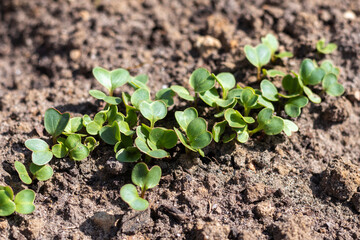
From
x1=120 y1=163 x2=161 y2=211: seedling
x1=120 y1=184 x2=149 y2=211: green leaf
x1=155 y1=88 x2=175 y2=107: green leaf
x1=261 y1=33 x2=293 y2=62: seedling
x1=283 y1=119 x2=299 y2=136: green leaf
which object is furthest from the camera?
x1=261 y1=33 x2=293 y2=62: seedling

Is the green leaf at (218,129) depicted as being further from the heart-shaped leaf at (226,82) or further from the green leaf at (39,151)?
the green leaf at (39,151)

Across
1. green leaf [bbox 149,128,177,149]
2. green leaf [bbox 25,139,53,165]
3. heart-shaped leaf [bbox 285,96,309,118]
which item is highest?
heart-shaped leaf [bbox 285,96,309,118]

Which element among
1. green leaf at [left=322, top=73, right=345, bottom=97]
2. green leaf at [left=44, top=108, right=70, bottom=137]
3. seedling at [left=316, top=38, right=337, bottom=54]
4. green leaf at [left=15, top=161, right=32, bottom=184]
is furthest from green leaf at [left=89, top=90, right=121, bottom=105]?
seedling at [left=316, top=38, right=337, bottom=54]

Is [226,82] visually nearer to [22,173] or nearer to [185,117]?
[185,117]

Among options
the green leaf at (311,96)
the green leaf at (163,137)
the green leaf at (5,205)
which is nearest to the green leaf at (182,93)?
the green leaf at (163,137)

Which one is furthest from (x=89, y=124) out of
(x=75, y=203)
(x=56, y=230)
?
(x=56, y=230)

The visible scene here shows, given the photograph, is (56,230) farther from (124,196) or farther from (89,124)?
(89,124)

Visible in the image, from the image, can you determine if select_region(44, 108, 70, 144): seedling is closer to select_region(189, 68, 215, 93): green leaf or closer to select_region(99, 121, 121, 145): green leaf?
select_region(99, 121, 121, 145): green leaf
